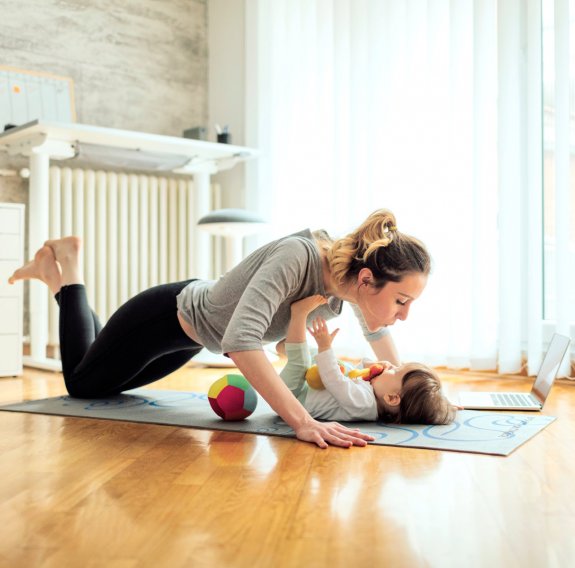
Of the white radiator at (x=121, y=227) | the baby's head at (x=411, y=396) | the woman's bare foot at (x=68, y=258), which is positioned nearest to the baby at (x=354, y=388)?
the baby's head at (x=411, y=396)

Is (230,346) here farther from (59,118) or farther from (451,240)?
(59,118)

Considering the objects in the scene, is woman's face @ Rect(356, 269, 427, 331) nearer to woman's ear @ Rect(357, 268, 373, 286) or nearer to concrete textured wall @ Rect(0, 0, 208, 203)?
woman's ear @ Rect(357, 268, 373, 286)

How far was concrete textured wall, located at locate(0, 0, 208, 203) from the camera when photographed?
3889 mm

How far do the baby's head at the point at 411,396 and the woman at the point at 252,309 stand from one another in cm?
13

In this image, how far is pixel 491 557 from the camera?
A: 3.58 feet

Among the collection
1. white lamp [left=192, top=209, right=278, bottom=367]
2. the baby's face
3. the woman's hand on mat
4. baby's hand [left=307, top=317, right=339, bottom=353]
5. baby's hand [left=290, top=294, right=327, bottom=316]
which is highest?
white lamp [left=192, top=209, right=278, bottom=367]

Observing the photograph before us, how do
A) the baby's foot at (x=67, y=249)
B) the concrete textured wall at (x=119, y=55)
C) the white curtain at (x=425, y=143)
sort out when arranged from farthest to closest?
the concrete textured wall at (x=119, y=55) → the white curtain at (x=425, y=143) → the baby's foot at (x=67, y=249)

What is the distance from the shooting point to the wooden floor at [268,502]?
1.10 meters

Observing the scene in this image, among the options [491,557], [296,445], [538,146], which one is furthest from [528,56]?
[491,557]

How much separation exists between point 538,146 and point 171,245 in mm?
2001

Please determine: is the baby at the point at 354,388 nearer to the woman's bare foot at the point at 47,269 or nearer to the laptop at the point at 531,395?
the laptop at the point at 531,395

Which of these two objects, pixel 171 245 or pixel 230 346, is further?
pixel 171 245

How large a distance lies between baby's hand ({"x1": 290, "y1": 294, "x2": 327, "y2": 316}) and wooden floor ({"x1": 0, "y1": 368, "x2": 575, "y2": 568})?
33 centimetres

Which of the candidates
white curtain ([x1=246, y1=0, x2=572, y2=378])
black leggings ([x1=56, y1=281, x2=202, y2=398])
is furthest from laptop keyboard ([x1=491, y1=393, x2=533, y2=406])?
black leggings ([x1=56, y1=281, x2=202, y2=398])
